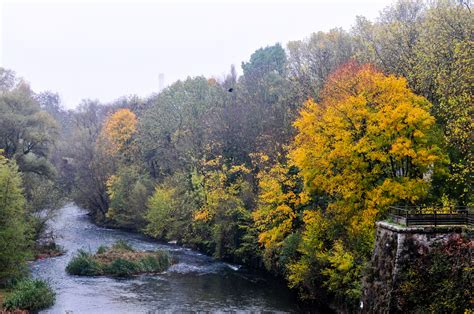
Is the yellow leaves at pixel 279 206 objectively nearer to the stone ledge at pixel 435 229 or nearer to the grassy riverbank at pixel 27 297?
the stone ledge at pixel 435 229

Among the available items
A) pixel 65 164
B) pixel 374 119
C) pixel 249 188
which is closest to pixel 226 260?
pixel 249 188

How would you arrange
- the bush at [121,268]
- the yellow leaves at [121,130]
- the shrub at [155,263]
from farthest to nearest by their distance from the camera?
the yellow leaves at [121,130] < the shrub at [155,263] < the bush at [121,268]

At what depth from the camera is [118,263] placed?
3941 centimetres

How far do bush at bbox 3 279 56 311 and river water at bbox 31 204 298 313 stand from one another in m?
0.72

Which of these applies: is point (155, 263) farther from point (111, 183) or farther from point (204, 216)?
point (111, 183)

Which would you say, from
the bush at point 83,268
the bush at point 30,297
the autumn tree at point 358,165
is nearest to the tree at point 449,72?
the autumn tree at point 358,165

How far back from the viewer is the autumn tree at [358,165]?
87.5 ft

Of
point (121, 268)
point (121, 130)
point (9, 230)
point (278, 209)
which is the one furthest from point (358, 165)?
point (121, 130)

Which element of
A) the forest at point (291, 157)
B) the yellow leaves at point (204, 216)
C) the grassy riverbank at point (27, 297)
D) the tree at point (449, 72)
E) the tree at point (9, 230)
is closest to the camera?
the tree at point (449, 72)

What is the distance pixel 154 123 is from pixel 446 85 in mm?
46304

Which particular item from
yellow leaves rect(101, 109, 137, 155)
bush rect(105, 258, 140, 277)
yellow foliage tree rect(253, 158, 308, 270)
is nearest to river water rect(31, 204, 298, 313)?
bush rect(105, 258, 140, 277)

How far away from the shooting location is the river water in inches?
1197

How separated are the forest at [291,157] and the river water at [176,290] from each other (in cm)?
207

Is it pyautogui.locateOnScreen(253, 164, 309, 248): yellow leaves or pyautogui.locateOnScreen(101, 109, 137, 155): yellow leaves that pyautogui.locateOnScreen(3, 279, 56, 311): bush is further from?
pyautogui.locateOnScreen(101, 109, 137, 155): yellow leaves
